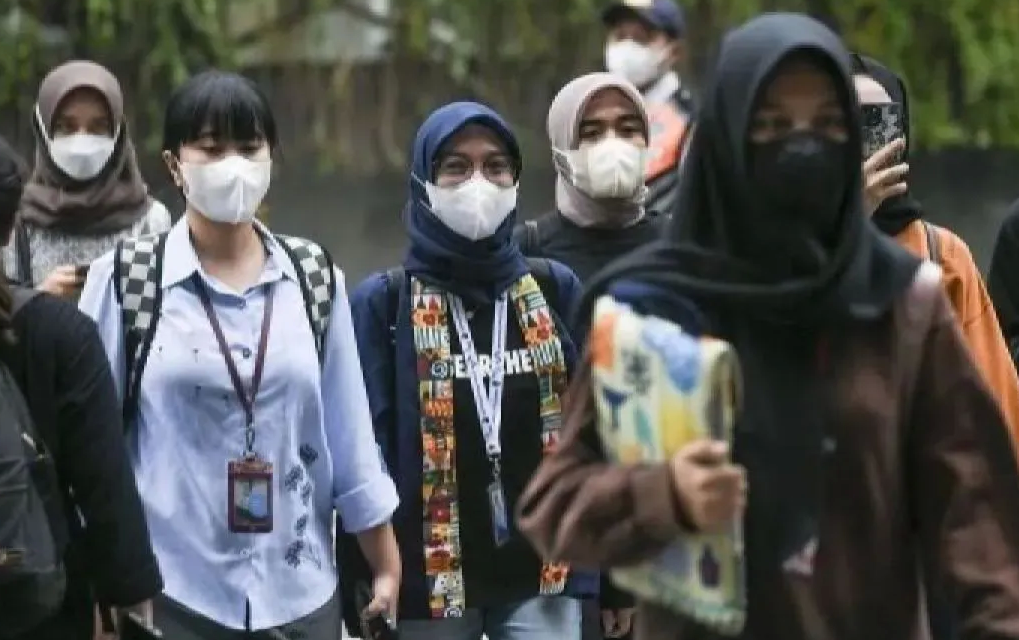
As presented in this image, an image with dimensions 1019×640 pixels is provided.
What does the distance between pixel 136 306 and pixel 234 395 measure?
0.95ft

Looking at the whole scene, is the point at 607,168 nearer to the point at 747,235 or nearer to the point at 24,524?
the point at 24,524

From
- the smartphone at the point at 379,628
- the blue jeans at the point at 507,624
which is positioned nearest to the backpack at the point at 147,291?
the smartphone at the point at 379,628

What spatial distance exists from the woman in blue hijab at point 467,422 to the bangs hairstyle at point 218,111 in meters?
0.52

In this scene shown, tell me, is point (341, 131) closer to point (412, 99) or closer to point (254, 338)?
point (412, 99)

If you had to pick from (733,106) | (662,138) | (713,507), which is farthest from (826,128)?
(662,138)

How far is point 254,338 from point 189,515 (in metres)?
0.41

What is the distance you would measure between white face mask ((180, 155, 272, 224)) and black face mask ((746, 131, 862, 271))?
1.76 metres

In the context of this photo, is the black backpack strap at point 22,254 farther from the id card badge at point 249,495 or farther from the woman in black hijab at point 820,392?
the woman in black hijab at point 820,392

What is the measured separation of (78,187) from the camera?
226 inches

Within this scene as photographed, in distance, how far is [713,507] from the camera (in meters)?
2.79

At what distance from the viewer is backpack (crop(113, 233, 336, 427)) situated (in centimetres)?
439

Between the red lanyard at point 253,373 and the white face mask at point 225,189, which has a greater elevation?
the white face mask at point 225,189

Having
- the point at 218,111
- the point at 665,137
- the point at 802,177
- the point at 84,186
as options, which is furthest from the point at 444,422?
the point at 665,137

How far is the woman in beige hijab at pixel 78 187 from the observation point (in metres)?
5.59
